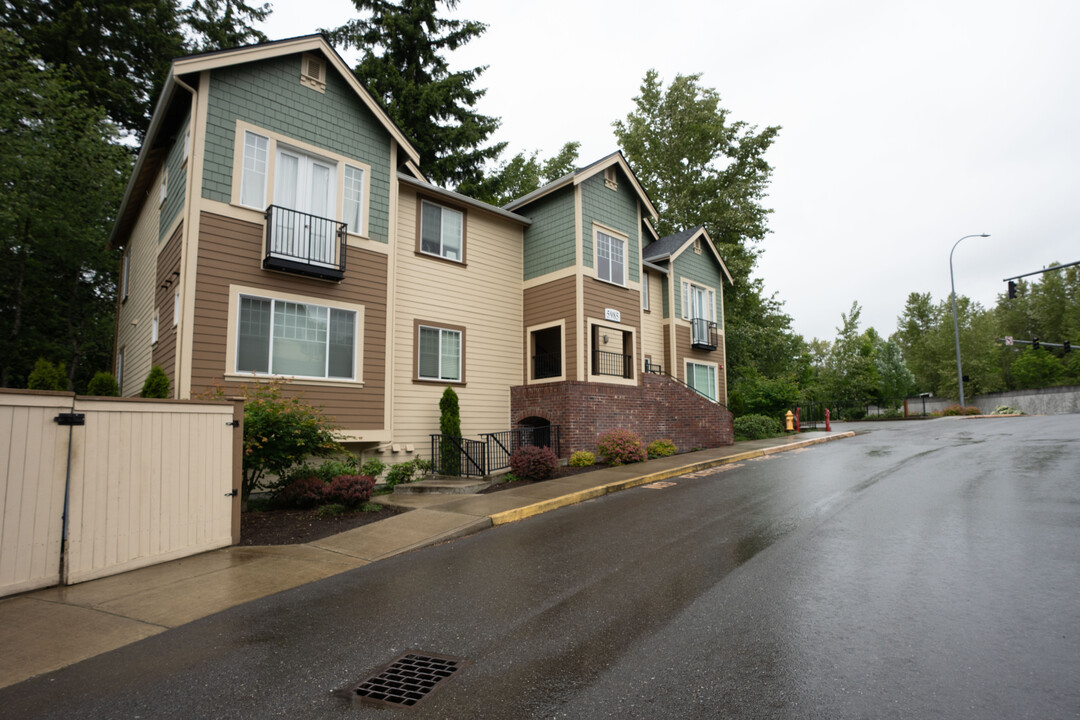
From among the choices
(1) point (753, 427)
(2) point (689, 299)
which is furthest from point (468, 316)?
(1) point (753, 427)

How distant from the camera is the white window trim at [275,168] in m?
11.7

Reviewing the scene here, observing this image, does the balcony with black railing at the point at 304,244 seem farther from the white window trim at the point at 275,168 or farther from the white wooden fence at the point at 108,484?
the white wooden fence at the point at 108,484

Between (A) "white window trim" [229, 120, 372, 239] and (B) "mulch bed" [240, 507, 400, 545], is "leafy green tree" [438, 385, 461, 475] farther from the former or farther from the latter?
(A) "white window trim" [229, 120, 372, 239]

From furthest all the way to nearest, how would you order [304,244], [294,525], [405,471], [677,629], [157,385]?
[405,471]
[304,244]
[157,385]
[294,525]
[677,629]

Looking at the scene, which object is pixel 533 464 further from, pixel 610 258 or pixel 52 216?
pixel 52 216

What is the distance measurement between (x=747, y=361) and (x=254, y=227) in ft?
86.1

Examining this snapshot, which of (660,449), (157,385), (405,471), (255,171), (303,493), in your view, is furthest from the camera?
(660,449)

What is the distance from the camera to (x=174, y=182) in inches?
503

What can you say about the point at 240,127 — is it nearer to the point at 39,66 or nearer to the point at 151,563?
the point at 151,563

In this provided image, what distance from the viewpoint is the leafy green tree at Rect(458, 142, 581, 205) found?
27406mm

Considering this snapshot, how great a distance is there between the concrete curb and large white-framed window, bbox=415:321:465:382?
6.03m

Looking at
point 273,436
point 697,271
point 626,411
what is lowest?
point 273,436

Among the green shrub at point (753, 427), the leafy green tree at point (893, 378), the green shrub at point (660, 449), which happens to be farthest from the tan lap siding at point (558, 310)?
the leafy green tree at point (893, 378)

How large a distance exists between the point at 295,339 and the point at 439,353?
170 inches
